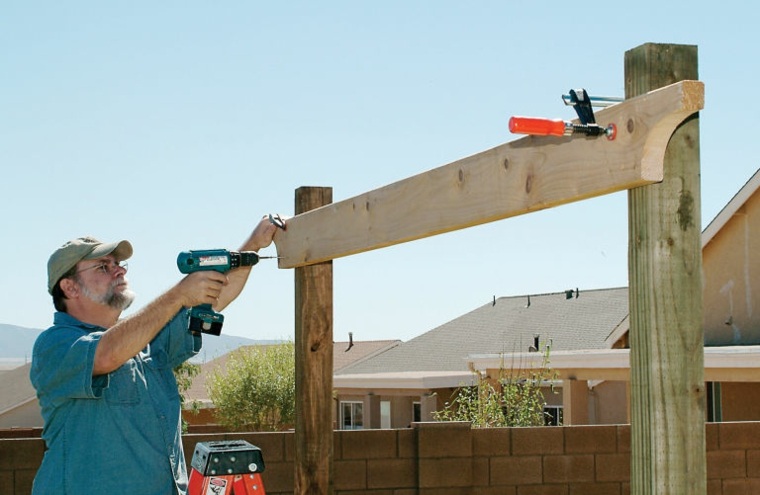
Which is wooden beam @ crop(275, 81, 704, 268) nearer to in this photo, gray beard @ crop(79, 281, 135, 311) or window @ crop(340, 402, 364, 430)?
gray beard @ crop(79, 281, 135, 311)

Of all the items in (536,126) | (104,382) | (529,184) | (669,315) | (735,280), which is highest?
(735,280)

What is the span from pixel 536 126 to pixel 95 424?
194cm

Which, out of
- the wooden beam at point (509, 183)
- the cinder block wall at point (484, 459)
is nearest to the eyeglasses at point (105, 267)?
the wooden beam at point (509, 183)

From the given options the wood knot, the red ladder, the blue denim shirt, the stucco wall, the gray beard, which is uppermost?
the stucco wall

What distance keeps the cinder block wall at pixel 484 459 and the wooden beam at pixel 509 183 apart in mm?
2959

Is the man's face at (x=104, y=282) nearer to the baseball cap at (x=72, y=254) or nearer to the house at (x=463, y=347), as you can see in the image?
the baseball cap at (x=72, y=254)

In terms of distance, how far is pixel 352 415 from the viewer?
82.9ft

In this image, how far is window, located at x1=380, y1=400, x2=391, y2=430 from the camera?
78.0ft

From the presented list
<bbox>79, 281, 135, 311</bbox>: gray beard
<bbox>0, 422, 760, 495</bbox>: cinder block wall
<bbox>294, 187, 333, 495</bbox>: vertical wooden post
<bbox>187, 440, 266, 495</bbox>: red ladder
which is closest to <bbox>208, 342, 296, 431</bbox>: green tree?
<bbox>0, 422, 760, 495</bbox>: cinder block wall

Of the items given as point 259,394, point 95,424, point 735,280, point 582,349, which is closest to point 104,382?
point 95,424

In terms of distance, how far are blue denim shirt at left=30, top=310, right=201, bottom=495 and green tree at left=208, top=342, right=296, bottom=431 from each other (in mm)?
22782

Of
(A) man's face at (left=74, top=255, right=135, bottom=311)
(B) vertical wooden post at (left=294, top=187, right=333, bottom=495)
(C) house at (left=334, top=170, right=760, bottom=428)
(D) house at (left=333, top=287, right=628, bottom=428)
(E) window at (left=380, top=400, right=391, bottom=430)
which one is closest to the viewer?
(A) man's face at (left=74, top=255, right=135, bottom=311)

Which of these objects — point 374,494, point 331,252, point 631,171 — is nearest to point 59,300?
point 331,252

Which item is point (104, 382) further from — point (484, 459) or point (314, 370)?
point (484, 459)
